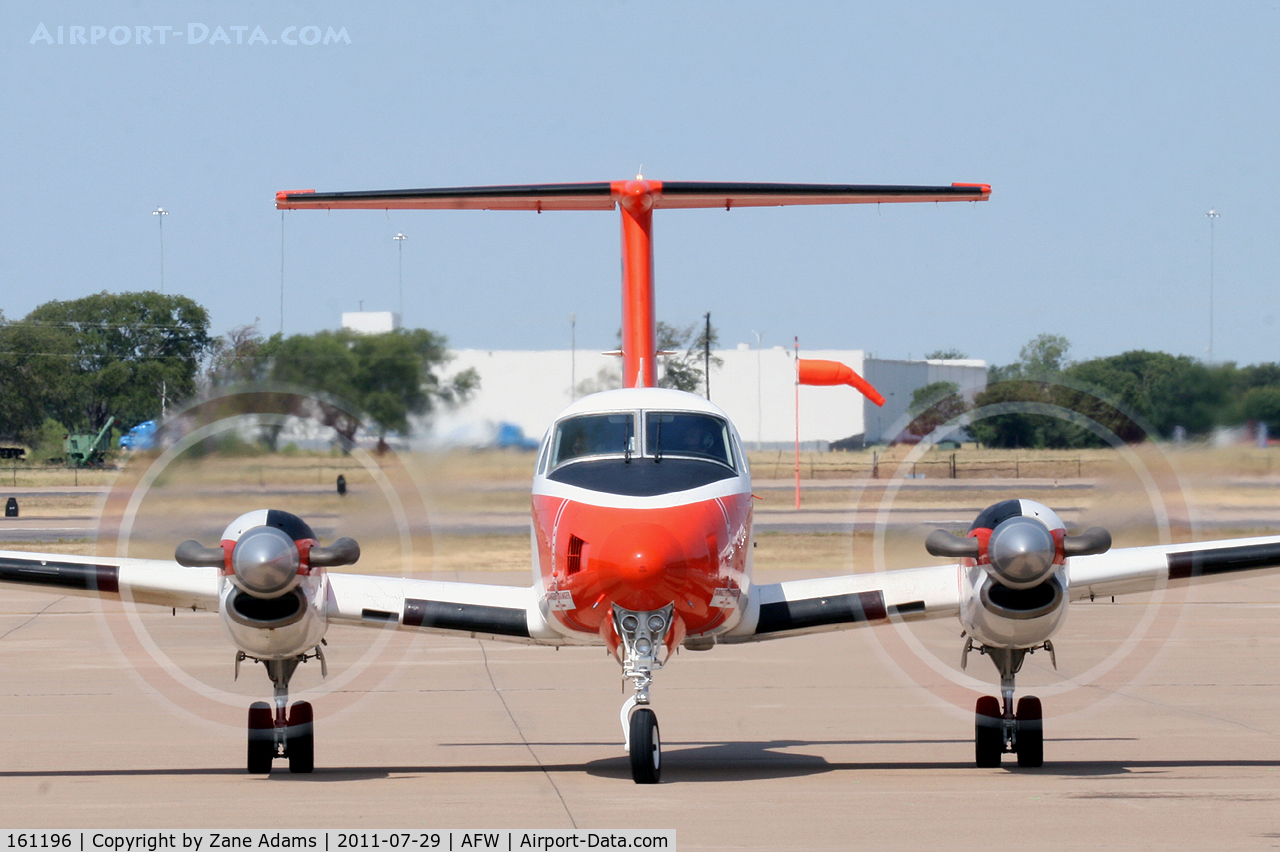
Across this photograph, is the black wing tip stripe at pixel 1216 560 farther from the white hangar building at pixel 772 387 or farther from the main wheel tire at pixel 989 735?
the white hangar building at pixel 772 387

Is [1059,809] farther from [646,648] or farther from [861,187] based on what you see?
[861,187]

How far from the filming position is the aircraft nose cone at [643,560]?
31.6 feet

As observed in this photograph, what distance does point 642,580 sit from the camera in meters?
9.65

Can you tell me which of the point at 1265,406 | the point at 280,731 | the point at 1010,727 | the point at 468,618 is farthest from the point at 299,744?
the point at 1265,406

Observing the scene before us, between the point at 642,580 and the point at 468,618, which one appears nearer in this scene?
the point at 642,580

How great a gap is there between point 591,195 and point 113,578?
5.61 metres

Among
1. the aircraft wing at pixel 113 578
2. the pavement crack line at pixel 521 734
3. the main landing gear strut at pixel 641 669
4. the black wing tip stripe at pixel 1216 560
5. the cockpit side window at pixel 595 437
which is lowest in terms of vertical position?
the pavement crack line at pixel 521 734

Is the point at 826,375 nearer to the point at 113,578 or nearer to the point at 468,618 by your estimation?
the point at 468,618

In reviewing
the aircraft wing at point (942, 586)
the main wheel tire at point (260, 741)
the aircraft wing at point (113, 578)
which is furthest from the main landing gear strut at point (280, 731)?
the aircraft wing at point (942, 586)

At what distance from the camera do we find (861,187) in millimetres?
13609

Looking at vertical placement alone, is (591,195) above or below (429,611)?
above

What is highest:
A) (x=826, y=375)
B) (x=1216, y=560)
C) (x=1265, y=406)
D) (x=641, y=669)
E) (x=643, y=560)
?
(x=826, y=375)

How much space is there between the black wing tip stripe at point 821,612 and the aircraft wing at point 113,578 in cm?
447

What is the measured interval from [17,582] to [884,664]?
10.9 m
